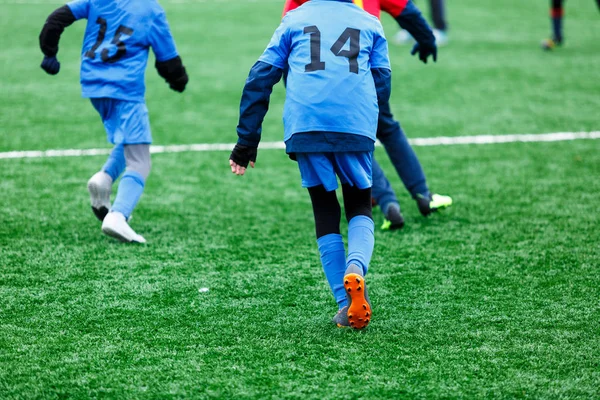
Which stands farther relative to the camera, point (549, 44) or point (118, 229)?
point (549, 44)

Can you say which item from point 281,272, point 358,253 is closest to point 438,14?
point 281,272

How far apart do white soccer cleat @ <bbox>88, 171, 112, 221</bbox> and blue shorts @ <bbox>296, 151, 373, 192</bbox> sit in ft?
6.15

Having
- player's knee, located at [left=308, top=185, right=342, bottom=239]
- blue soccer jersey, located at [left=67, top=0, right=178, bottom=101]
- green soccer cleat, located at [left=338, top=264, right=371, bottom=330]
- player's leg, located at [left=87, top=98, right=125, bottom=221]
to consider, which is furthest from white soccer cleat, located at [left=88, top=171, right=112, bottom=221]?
green soccer cleat, located at [left=338, top=264, right=371, bottom=330]

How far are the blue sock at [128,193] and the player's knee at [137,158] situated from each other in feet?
0.15

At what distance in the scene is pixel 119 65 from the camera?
5.10 m

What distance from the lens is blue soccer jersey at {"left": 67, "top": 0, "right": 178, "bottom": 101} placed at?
5074 mm

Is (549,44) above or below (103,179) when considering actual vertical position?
below

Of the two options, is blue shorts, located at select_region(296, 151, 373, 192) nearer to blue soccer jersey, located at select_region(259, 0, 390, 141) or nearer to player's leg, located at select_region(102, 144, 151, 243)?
blue soccer jersey, located at select_region(259, 0, 390, 141)

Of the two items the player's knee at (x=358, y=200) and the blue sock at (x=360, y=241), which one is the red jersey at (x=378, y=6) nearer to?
the player's knee at (x=358, y=200)

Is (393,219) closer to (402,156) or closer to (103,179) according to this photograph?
(402,156)

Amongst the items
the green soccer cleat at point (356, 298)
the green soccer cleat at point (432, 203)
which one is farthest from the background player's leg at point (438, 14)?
the green soccer cleat at point (356, 298)

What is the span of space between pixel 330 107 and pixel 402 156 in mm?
2020

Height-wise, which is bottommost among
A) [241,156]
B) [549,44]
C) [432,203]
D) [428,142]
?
[549,44]

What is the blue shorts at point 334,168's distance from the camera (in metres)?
3.75
